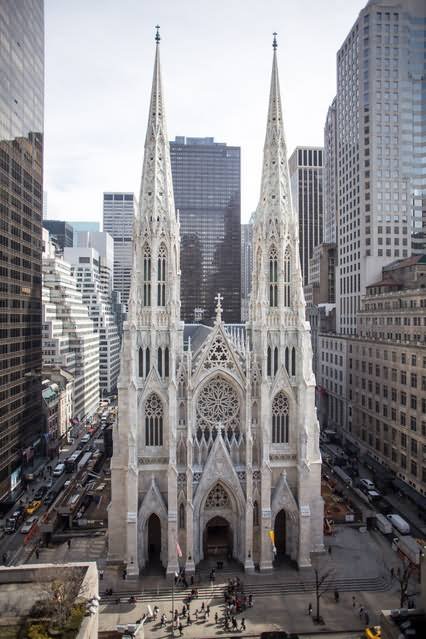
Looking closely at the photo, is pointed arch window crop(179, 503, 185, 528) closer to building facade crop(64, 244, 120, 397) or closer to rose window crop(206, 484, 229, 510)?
rose window crop(206, 484, 229, 510)

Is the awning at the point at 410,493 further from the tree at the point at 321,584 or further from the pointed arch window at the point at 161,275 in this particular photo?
the pointed arch window at the point at 161,275

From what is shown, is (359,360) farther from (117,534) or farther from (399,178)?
(117,534)

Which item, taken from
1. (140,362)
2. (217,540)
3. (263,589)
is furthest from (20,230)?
(263,589)

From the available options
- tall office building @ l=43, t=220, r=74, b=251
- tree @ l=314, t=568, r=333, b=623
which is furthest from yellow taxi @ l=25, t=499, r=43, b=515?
tall office building @ l=43, t=220, r=74, b=251

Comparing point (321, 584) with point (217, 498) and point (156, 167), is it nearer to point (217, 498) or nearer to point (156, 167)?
point (217, 498)

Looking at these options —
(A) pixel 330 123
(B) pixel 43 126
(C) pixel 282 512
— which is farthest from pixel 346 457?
(A) pixel 330 123

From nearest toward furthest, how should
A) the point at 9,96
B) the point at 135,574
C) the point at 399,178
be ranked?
the point at 135,574 → the point at 9,96 → the point at 399,178
